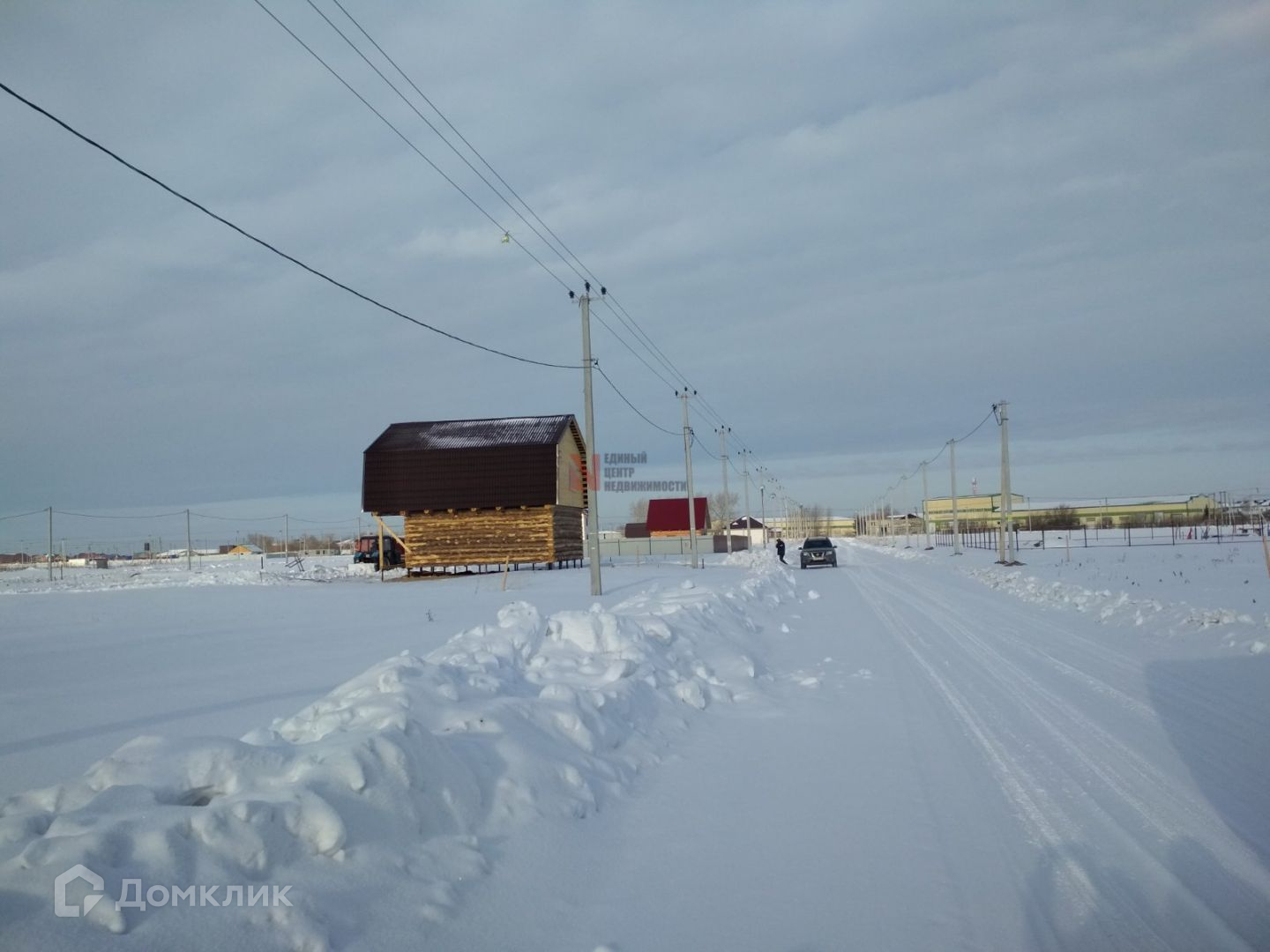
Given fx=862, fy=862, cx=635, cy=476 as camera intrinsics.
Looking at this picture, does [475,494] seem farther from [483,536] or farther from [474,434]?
[474,434]

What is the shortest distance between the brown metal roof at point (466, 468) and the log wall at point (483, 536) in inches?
29.8

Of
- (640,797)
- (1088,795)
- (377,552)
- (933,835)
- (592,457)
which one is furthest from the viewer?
(377,552)

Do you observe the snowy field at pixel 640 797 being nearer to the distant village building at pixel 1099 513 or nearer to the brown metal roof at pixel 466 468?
the brown metal roof at pixel 466 468

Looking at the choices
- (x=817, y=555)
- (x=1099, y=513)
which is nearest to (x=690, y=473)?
(x=817, y=555)

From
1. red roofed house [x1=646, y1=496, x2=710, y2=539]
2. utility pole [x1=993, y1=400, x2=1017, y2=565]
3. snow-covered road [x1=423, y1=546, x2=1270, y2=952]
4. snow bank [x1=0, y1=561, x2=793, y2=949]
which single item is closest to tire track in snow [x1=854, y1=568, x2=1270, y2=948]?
snow-covered road [x1=423, y1=546, x2=1270, y2=952]

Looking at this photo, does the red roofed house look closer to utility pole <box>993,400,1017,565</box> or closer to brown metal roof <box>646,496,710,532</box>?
brown metal roof <box>646,496,710,532</box>

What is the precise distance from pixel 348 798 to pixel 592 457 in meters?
19.5

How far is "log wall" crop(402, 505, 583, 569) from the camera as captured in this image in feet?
138

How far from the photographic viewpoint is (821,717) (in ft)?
29.8

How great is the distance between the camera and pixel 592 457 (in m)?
24.1

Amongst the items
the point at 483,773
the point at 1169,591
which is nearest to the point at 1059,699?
the point at 483,773

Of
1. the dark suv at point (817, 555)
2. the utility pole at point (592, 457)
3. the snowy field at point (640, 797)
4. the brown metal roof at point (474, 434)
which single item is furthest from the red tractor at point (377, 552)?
the snowy field at point (640, 797)

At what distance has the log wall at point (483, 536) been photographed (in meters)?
42.0

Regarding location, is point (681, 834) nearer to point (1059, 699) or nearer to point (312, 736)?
point (312, 736)
